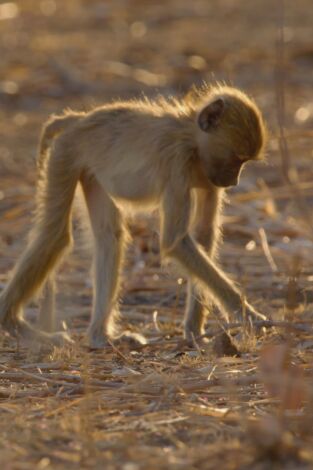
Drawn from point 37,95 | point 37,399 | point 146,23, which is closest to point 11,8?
point 146,23

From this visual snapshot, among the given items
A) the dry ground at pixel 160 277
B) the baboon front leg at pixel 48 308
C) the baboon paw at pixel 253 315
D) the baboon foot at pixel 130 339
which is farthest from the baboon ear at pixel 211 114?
the baboon front leg at pixel 48 308

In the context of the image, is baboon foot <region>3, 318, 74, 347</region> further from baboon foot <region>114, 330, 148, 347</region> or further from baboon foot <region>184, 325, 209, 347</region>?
baboon foot <region>184, 325, 209, 347</region>

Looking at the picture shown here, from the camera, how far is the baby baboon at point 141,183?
24.0 ft

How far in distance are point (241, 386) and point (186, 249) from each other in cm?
145

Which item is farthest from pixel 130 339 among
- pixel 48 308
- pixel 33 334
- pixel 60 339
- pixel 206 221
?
pixel 206 221

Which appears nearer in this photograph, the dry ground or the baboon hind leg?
the dry ground

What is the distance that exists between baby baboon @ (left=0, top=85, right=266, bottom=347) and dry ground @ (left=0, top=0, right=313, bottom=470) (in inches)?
11.7

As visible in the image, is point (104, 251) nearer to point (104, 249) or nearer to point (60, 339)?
Answer: point (104, 249)

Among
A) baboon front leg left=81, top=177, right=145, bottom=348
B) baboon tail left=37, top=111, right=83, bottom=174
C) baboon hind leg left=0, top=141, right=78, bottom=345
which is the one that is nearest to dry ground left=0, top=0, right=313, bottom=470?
baboon hind leg left=0, top=141, right=78, bottom=345

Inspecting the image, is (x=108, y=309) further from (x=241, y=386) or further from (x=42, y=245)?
(x=241, y=386)

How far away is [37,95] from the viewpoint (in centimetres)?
1625

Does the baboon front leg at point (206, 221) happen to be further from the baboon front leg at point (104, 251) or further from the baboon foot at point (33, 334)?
the baboon foot at point (33, 334)

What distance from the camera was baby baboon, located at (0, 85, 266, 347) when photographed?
7305 millimetres

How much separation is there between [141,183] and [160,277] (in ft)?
7.26
